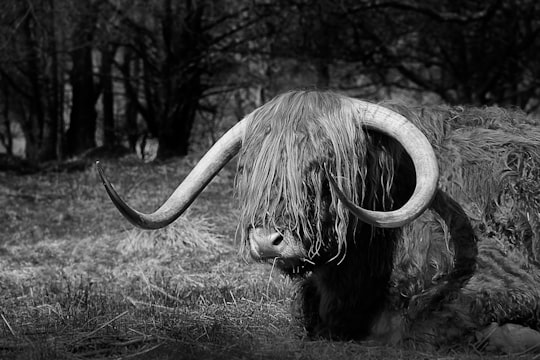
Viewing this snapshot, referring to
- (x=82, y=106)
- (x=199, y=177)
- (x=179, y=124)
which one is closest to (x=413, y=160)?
(x=199, y=177)

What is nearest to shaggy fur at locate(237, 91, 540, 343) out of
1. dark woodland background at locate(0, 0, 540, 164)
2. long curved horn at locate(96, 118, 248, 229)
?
long curved horn at locate(96, 118, 248, 229)

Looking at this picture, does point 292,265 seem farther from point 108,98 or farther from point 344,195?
point 108,98

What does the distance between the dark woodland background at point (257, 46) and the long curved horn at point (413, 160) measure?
394 inches

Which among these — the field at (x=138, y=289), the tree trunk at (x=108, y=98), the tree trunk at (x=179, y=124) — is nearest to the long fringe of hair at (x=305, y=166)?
the field at (x=138, y=289)

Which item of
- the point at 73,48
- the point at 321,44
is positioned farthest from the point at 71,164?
the point at 321,44

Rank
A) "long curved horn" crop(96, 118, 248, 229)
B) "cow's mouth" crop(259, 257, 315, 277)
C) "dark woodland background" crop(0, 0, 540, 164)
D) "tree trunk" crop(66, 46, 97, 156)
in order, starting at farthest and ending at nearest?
"tree trunk" crop(66, 46, 97, 156) → "dark woodland background" crop(0, 0, 540, 164) → "long curved horn" crop(96, 118, 248, 229) → "cow's mouth" crop(259, 257, 315, 277)

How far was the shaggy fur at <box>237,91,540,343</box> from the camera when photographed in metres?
3.49

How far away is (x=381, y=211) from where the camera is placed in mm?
3604

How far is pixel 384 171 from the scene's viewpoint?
3727 millimetres

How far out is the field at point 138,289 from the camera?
341 cm

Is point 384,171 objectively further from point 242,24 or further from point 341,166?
point 242,24

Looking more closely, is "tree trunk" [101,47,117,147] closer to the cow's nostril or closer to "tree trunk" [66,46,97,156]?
"tree trunk" [66,46,97,156]

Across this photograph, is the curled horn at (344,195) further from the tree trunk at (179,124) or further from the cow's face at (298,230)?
the tree trunk at (179,124)

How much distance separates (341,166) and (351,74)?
12803 millimetres
